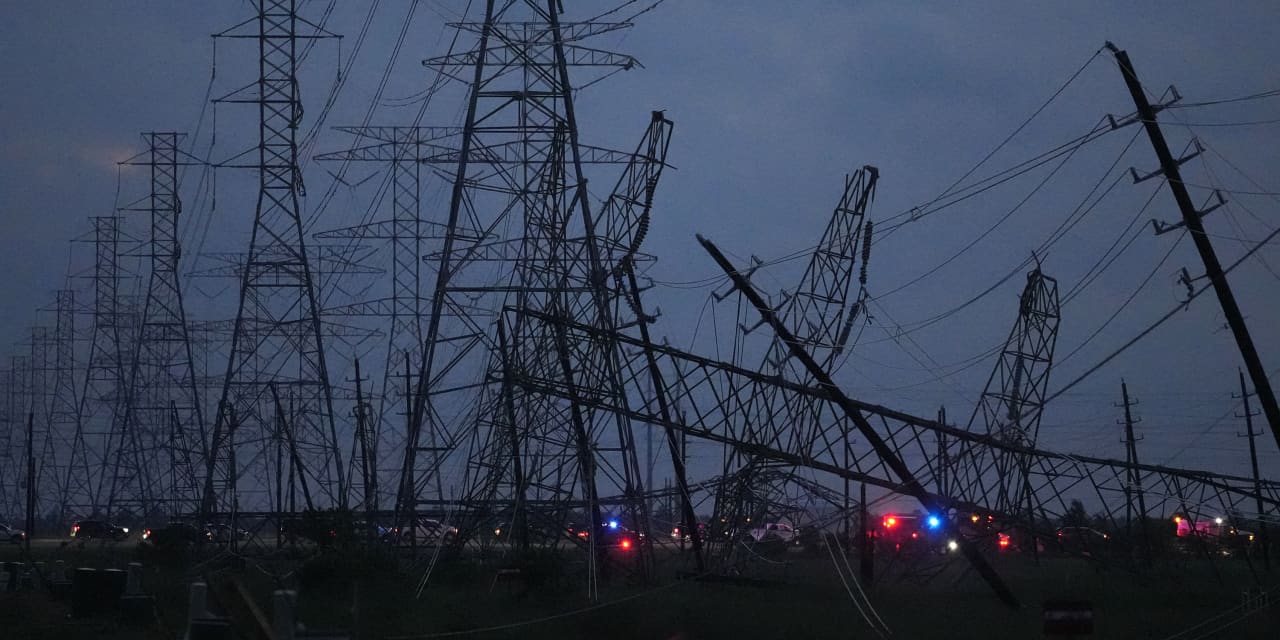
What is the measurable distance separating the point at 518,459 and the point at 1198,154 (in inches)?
702

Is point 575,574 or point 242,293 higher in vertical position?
point 242,293

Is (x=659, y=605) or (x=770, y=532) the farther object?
(x=770, y=532)

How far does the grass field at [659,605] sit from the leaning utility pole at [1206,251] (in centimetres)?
453

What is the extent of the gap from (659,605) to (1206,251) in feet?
45.0

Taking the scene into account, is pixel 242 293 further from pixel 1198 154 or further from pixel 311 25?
pixel 1198 154

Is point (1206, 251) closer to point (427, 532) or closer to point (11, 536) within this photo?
point (427, 532)

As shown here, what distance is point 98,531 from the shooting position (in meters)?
77.4

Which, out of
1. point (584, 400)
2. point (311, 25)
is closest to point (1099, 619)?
point (584, 400)

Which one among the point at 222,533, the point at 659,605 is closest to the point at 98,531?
the point at 222,533

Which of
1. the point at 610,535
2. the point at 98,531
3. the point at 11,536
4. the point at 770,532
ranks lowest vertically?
the point at 610,535

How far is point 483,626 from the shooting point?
26328mm

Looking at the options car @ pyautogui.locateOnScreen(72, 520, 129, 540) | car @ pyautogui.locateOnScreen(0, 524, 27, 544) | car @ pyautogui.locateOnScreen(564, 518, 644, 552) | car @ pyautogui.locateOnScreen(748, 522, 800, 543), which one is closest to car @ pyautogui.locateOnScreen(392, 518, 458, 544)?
car @ pyautogui.locateOnScreen(564, 518, 644, 552)

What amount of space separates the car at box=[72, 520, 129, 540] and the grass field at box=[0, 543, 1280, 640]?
111ft

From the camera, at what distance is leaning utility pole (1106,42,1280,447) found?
85.5ft
